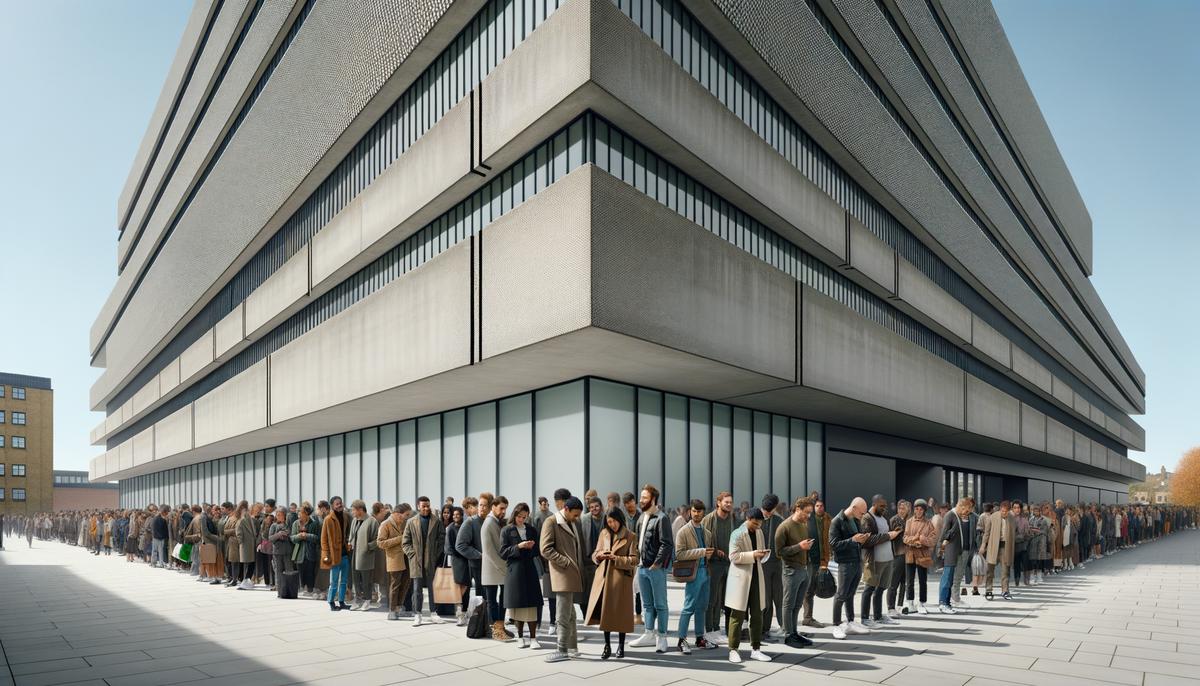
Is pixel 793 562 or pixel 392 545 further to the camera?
pixel 392 545

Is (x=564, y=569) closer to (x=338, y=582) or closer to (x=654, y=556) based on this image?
(x=654, y=556)

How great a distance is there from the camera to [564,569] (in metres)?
10.2

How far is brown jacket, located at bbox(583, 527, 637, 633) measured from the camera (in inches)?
397

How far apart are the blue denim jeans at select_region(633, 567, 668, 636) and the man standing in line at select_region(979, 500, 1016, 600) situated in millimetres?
9263

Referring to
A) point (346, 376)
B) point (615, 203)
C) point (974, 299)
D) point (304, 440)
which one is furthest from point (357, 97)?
point (974, 299)

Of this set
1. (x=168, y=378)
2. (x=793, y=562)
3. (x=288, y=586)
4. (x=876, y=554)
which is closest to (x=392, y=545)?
(x=288, y=586)

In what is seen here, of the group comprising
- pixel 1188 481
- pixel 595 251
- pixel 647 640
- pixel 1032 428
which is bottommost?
pixel 1188 481

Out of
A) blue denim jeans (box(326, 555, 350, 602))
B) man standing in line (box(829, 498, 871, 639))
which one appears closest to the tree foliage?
man standing in line (box(829, 498, 871, 639))

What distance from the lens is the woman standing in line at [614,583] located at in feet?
33.1

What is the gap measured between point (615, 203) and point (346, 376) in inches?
447

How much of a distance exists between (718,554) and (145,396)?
49.5 metres

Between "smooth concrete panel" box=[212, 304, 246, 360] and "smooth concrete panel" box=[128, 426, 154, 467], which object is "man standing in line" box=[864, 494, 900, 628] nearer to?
"smooth concrete panel" box=[212, 304, 246, 360]

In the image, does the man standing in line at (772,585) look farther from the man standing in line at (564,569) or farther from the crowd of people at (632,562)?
the man standing in line at (564,569)

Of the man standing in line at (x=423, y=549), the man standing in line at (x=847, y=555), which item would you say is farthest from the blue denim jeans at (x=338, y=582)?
the man standing in line at (x=847, y=555)
